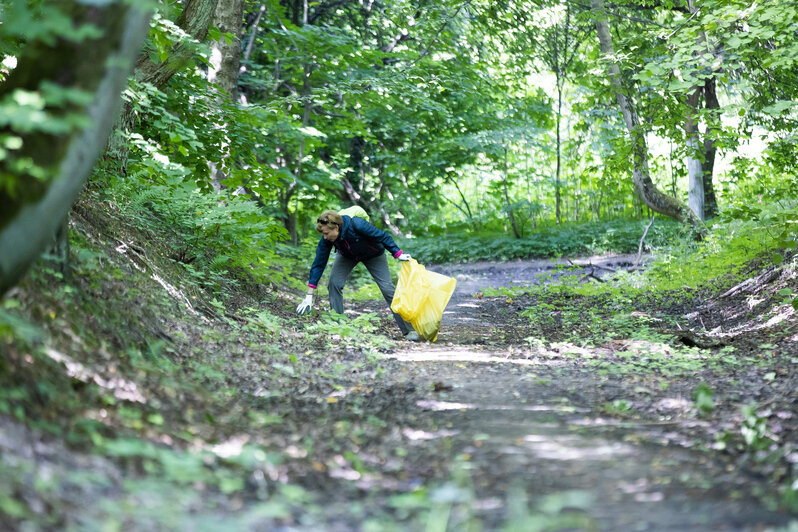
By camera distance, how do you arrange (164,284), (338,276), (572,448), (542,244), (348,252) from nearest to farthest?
(572,448)
(164,284)
(348,252)
(338,276)
(542,244)

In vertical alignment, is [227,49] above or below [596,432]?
above

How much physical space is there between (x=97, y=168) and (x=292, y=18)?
37.4 feet

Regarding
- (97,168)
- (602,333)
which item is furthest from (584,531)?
(97,168)

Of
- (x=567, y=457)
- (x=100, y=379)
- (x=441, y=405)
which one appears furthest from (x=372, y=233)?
(x=567, y=457)

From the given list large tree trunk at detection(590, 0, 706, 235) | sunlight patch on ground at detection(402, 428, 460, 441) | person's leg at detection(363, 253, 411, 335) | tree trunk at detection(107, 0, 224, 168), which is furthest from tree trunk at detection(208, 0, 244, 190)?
sunlight patch on ground at detection(402, 428, 460, 441)

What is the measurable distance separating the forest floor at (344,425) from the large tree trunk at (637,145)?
514cm

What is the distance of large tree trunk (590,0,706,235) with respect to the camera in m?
10.5

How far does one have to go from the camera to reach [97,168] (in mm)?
6578

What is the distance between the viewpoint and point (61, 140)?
2559 mm

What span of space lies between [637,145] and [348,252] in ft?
19.2

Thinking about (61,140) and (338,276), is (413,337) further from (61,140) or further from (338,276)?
(61,140)

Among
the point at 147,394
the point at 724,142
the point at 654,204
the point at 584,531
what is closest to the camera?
the point at 584,531

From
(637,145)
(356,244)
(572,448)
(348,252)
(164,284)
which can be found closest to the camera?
(572,448)

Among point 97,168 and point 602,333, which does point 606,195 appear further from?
point 97,168
